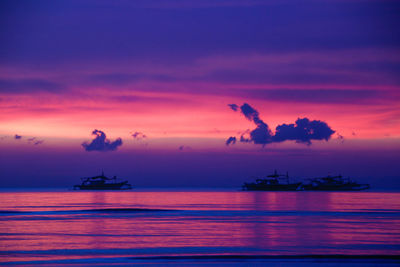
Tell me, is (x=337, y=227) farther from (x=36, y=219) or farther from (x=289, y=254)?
(x=36, y=219)

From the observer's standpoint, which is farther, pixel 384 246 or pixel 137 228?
pixel 137 228

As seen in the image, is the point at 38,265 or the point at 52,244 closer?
the point at 38,265

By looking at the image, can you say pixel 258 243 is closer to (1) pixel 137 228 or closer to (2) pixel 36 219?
(1) pixel 137 228

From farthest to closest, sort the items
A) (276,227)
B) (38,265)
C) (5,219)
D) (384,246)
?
(5,219) → (276,227) → (384,246) → (38,265)

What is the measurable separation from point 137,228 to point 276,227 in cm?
1276

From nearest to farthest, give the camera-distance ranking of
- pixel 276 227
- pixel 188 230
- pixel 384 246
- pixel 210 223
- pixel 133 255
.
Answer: pixel 133 255
pixel 384 246
pixel 188 230
pixel 276 227
pixel 210 223

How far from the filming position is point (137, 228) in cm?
4881

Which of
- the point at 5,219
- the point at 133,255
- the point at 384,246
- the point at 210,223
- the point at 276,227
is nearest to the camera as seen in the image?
the point at 133,255

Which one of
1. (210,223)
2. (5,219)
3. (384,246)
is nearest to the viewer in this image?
(384,246)

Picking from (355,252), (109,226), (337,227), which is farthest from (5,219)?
(355,252)

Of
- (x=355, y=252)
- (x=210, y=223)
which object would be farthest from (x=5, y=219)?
(x=355, y=252)

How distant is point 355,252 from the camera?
34156mm

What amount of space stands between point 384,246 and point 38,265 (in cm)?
2262

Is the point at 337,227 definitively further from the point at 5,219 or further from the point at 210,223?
the point at 5,219
